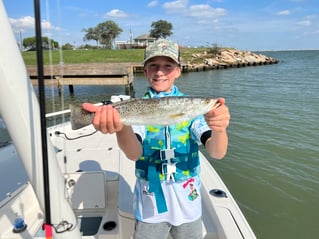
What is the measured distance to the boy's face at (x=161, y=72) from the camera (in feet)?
7.80

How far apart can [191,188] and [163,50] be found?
3.82 ft

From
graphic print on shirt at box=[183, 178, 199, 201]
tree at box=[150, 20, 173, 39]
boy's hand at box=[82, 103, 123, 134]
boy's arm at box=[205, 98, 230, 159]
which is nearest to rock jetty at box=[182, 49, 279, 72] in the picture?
tree at box=[150, 20, 173, 39]

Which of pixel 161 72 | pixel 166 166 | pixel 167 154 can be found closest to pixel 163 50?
pixel 161 72

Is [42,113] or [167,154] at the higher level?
[42,113]

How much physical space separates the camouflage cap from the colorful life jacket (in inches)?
22.1

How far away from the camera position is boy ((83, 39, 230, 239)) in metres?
2.38

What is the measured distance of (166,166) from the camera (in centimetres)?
241

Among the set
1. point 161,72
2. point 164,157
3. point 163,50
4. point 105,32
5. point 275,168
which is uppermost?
point 105,32

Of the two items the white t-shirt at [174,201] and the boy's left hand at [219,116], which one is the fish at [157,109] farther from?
the white t-shirt at [174,201]

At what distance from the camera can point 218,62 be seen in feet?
178

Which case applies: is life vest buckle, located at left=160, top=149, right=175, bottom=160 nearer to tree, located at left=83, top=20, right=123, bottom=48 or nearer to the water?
the water

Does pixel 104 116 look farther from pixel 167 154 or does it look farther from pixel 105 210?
pixel 105 210

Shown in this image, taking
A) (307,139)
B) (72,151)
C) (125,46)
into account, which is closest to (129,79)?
(307,139)

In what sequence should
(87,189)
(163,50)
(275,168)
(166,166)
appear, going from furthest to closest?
(275,168), (87,189), (166,166), (163,50)
